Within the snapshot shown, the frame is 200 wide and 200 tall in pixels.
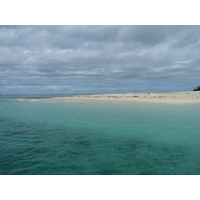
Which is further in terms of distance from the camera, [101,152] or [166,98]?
[166,98]

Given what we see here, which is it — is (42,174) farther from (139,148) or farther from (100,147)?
(139,148)

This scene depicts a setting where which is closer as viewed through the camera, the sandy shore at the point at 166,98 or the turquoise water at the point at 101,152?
the turquoise water at the point at 101,152

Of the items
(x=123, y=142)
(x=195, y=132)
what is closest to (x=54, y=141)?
(x=123, y=142)

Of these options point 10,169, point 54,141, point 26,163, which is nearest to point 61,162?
point 26,163

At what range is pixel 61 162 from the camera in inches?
285

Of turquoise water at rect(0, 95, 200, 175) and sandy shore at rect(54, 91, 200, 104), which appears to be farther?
sandy shore at rect(54, 91, 200, 104)

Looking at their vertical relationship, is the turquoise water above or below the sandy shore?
below

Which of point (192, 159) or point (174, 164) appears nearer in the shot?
Answer: point (174, 164)

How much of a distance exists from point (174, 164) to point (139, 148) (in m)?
2.29

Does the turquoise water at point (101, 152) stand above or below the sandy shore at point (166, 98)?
below

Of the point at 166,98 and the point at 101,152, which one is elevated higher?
the point at 166,98
